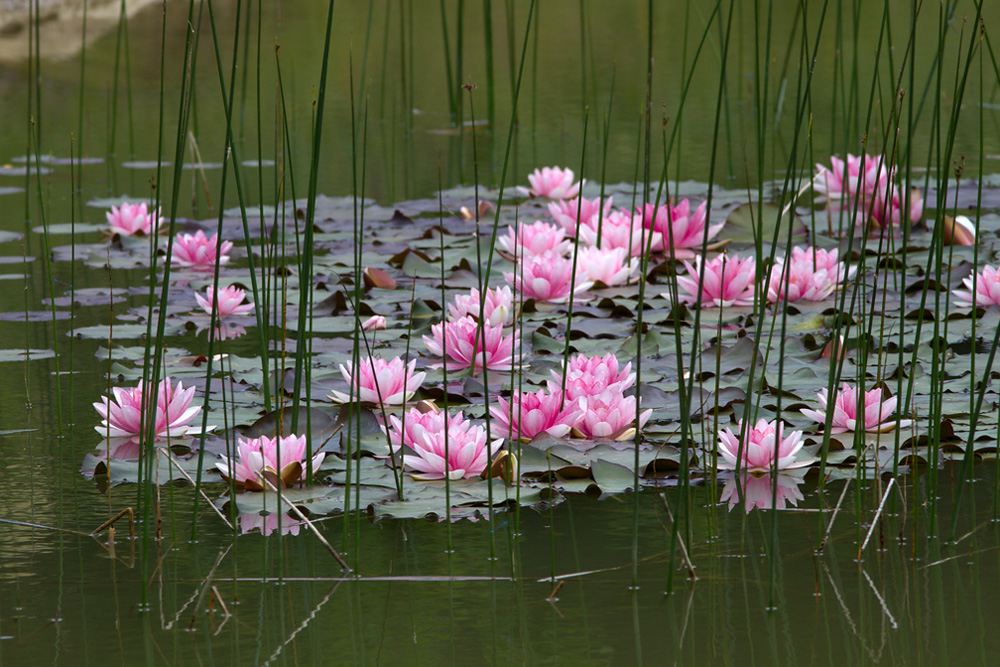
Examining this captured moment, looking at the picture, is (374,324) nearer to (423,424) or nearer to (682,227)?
(423,424)

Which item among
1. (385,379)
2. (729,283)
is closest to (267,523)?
(385,379)

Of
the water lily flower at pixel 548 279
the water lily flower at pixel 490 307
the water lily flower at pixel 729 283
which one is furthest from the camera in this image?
the water lily flower at pixel 548 279

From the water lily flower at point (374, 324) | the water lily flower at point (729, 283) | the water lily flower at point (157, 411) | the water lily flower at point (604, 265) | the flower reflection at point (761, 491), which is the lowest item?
the flower reflection at point (761, 491)

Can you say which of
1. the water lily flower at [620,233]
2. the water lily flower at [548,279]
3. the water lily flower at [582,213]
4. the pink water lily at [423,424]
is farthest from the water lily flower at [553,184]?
the pink water lily at [423,424]

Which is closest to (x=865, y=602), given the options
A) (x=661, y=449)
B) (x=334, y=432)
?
(x=661, y=449)

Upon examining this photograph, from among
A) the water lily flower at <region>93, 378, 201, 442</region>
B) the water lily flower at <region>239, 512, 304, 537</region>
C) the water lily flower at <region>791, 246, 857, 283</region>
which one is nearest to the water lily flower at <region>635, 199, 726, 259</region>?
the water lily flower at <region>791, 246, 857, 283</region>

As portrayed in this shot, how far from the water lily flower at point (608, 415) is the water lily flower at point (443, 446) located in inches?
6.1

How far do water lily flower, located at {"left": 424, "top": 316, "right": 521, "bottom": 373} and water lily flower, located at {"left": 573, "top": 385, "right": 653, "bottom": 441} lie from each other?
277 millimetres

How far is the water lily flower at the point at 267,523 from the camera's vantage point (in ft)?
4.14

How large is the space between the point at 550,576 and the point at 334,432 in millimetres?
464

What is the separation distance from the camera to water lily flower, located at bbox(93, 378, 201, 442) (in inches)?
58.1

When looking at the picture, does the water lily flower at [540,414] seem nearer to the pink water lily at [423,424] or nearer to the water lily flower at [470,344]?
the pink water lily at [423,424]

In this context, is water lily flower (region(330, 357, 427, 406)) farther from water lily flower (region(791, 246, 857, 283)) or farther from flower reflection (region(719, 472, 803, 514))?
water lily flower (region(791, 246, 857, 283))

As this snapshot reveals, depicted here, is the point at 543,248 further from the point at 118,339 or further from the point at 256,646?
the point at 256,646
